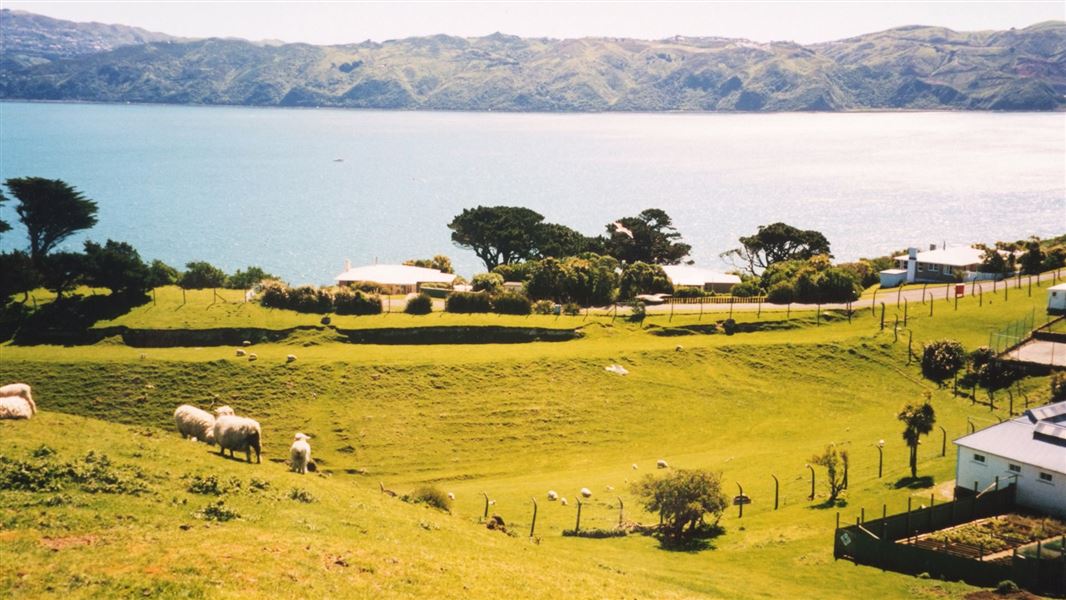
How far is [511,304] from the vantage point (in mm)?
76188

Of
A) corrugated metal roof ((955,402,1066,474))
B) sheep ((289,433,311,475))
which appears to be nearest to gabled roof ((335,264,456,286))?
sheep ((289,433,311,475))

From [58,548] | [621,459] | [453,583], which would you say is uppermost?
[58,548]

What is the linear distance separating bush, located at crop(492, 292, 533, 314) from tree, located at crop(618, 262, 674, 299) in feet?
39.4

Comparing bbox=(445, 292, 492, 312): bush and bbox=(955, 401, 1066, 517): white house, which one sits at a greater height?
bbox=(445, 292, 492, 312): bush

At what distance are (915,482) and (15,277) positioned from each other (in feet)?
226

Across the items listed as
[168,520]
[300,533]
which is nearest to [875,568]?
[300,533]

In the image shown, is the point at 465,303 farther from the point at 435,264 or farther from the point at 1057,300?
the point at 1057,300

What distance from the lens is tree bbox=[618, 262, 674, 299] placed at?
279ft

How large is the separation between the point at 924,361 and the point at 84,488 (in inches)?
2258

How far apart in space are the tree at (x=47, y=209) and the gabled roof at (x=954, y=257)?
84.6 metres

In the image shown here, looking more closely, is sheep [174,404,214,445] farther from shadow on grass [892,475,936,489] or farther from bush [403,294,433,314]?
shadow on grass [892,475,936,489]

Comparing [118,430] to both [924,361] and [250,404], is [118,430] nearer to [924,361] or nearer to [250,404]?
[250,404]

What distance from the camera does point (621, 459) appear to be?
5288 centimetres

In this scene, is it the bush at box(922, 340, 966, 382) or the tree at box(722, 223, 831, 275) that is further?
the tree at box(722, 223, 831, 275)
